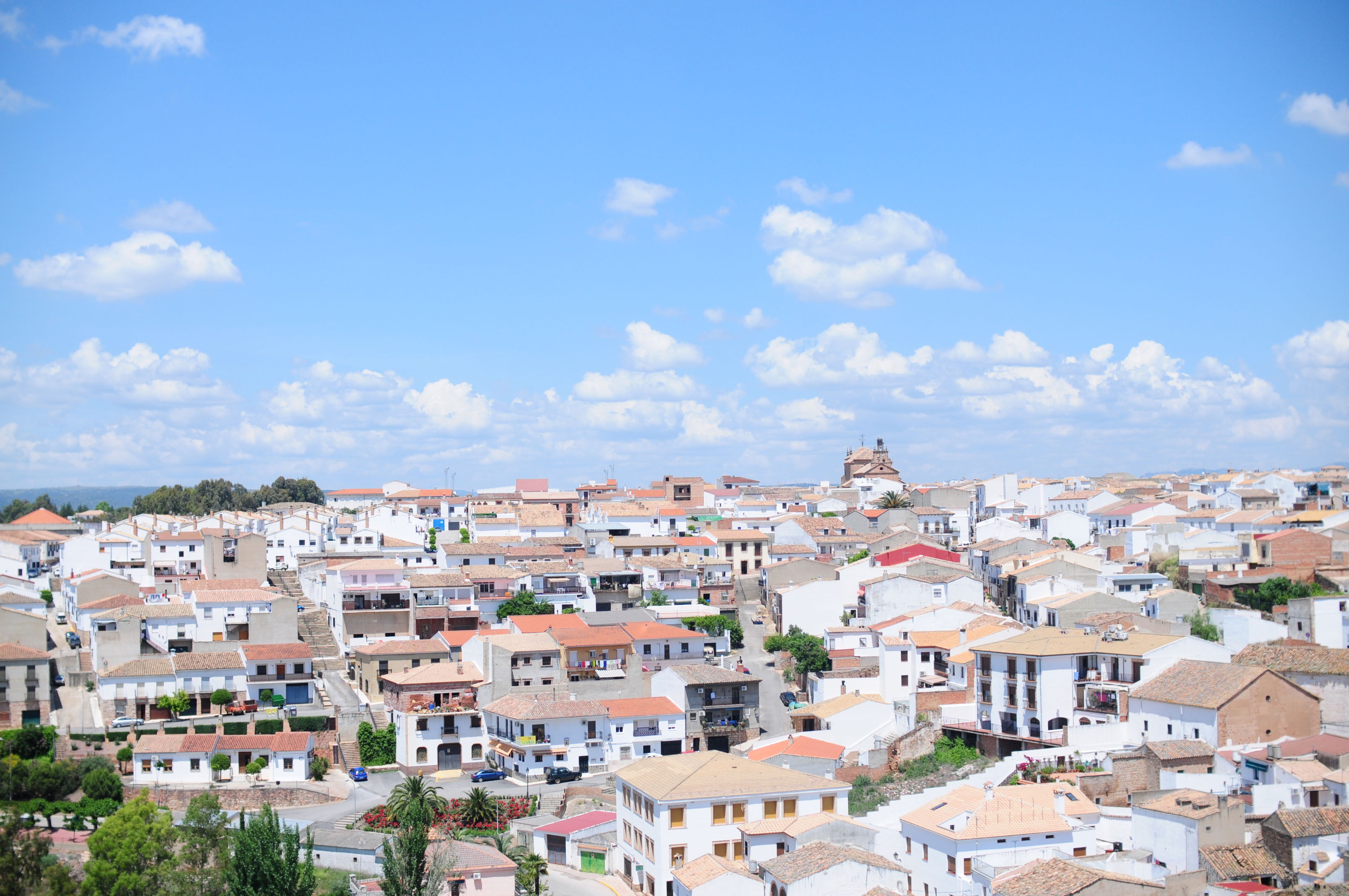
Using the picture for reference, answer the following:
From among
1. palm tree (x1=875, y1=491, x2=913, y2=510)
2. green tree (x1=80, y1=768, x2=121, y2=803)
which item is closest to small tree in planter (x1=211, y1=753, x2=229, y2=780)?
green tree (x1=80, y1=768, x2=121, y2=803)

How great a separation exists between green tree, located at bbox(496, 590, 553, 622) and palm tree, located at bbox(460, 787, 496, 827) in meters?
17.3

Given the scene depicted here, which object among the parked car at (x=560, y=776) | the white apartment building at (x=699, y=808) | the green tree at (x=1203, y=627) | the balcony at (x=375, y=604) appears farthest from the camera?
the balcony at (x=375, y=604)

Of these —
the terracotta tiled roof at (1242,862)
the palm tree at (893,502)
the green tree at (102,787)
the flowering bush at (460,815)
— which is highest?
the palm tree at (893,502)

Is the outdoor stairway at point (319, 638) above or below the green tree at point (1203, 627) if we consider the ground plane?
below

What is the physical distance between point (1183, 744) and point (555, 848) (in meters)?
17.1

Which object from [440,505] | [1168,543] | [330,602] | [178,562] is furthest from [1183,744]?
[440,505]

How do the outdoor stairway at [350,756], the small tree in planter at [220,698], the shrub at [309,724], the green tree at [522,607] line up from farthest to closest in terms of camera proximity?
the green tree at [522,607] < the small tree in planter at [220,698] < the shrub at [309,724] < the outdoor stairway at [350,756]

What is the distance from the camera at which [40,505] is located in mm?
113688

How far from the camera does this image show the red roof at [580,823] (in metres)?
36.0

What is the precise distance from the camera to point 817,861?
28.1 metres

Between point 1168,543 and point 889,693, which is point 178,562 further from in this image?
point 1168,543

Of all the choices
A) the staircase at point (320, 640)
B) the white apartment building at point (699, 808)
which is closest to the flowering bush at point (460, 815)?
the white apartment building at point (699, 808)

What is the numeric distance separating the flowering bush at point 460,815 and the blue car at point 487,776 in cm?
296

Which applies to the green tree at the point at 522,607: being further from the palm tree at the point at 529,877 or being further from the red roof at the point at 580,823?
the palm tree at the point at 529,877
